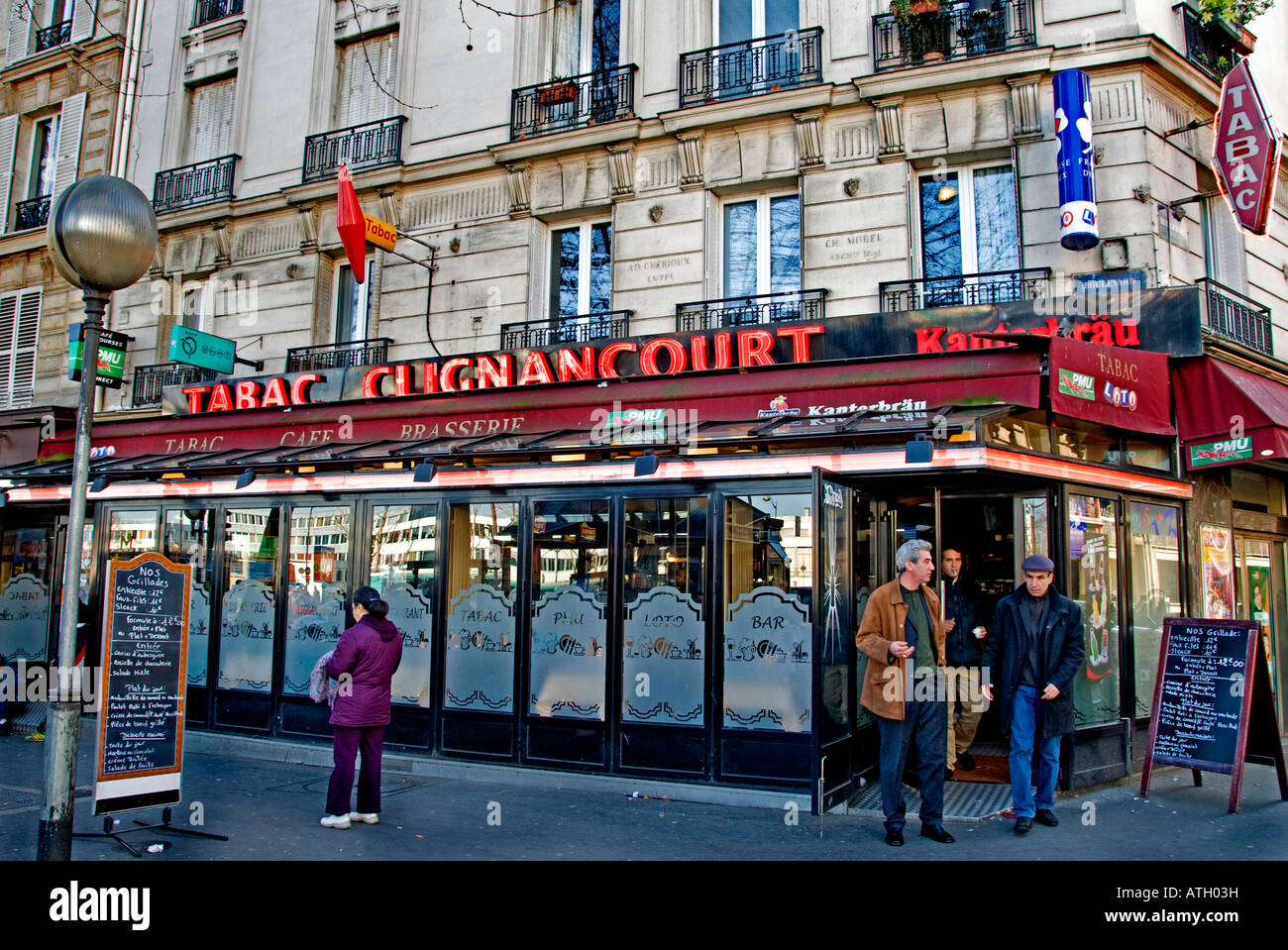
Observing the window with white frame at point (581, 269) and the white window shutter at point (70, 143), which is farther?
the white window shutter at point (70, 143)

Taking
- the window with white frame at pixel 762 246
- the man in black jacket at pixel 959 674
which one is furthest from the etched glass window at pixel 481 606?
the window with white frame at pixel 762 246

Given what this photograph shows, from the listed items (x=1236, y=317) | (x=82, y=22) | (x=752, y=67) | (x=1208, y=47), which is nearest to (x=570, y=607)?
(x=752, y=67)

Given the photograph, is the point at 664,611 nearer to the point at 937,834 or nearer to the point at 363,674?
the point at 363,674

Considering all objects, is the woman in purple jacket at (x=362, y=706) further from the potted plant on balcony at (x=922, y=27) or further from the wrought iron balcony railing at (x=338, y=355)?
the potted plant on balcony at (x=922, y=27)

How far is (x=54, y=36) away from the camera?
18.4m

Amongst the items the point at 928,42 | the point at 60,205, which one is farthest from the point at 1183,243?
the point at 60,205

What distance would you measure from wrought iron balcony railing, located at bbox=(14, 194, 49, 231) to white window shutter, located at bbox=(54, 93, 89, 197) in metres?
0.39

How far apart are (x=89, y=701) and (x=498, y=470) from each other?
605 centimetres

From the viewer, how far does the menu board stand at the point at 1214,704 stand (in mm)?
7719

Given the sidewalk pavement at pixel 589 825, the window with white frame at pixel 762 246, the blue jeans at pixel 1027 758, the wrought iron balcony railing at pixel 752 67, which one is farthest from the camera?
the window with white frame at pixel 762 246

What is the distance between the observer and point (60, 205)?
5.51m

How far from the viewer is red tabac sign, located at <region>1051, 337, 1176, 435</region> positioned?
8250mm

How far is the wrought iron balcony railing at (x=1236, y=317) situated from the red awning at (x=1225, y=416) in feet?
2.92

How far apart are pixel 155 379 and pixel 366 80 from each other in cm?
566
